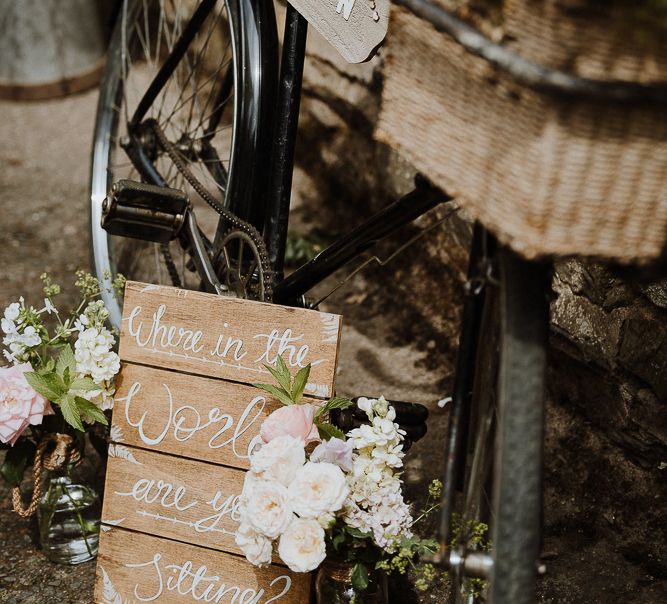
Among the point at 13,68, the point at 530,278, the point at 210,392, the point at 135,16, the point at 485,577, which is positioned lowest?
the point at 13,68

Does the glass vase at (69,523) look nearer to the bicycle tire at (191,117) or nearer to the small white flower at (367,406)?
the bicycle tire at (191,117)

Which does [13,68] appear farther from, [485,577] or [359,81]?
[485,577]

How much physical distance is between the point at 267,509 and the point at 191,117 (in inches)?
46.3

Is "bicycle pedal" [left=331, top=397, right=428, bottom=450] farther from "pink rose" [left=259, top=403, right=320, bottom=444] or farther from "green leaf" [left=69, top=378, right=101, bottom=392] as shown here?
"green leaf" [left=69, top=378, right=101, bottom=392]

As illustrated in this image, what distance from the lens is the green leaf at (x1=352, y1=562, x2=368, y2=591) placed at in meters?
1.36

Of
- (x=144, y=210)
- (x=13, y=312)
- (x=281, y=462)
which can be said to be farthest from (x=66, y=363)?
(x=281, y=462)

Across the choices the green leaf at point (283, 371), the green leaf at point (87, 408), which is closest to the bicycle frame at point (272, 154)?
the green leaf at point (283, 371)

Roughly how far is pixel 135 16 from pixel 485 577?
5.86ft

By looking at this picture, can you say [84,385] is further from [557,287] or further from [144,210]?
[557,287]

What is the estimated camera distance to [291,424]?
140cm

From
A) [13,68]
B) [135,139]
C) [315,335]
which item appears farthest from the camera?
[13,68]

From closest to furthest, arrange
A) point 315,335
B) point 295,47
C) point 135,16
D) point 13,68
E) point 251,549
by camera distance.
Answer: point 251,549, point 315,335, point 295,47, point 135,16, point 13,68

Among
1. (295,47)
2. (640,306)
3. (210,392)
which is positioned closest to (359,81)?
(295,47)

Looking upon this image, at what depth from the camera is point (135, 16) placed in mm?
2283
